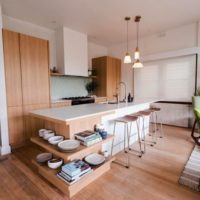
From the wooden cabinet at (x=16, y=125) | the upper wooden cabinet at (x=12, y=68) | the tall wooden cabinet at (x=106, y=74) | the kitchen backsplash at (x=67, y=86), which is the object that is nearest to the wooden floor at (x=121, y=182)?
the wooden cabinet at (x=16, y=125)

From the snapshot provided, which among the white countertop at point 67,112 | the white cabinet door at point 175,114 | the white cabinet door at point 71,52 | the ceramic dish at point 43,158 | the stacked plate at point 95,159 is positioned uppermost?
the white cabinet door at point 71,52

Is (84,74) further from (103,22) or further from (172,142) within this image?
(172,142)

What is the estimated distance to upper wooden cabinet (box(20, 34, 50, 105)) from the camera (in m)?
2.93

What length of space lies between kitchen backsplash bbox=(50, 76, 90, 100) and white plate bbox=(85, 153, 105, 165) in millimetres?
2561

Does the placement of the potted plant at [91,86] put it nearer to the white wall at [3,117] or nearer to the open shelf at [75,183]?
the white wall at [3,117]

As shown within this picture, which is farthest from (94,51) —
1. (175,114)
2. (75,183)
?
(75,183)

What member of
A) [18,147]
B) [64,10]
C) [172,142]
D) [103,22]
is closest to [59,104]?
[18,147]

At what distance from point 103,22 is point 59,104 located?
244 cm

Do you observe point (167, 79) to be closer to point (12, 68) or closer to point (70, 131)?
point (70, 131)

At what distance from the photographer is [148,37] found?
15.6ft

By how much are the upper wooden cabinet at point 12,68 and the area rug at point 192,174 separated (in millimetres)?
3119

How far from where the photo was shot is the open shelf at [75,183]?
5.28ft

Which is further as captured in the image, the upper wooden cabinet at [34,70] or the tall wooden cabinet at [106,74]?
the tall wooden cabinet at [106,74]

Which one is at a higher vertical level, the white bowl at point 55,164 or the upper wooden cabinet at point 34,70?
the upper wooden cabinet at point 34,70
